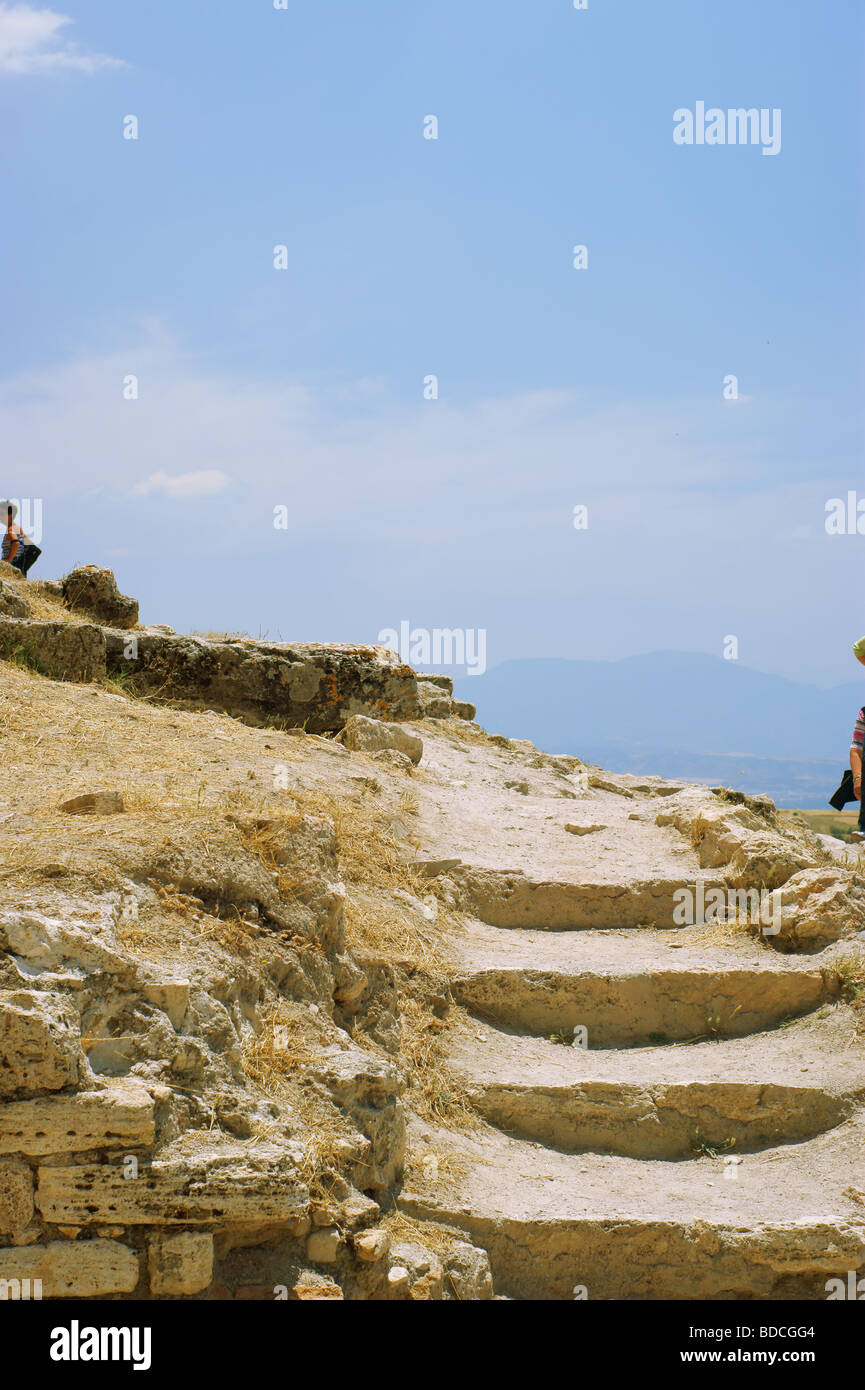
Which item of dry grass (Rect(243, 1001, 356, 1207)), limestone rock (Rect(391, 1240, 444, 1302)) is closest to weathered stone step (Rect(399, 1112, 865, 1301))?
limestone rock (Rect(391, 1240, 444, 1302))

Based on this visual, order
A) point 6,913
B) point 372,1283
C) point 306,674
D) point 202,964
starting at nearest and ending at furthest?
point 6,913, point 372,1283, point 202,964, point 306,674

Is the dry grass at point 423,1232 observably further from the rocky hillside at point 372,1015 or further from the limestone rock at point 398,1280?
the limestone rock at point 398,1280

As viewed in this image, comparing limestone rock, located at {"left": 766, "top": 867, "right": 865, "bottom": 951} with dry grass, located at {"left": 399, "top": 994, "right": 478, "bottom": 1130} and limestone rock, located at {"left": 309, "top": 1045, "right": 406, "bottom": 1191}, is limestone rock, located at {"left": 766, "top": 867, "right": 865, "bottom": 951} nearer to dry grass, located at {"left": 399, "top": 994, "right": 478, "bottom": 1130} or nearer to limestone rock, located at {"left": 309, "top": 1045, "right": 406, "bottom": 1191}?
dry grass, located at {"left": 399, "top": 994, "right": 478, "bottom": 1130}

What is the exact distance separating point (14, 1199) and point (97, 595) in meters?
7.26

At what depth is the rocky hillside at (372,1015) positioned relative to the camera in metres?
3.88

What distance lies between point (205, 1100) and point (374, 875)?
10.1 ft

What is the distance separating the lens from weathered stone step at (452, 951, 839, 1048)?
6.73m

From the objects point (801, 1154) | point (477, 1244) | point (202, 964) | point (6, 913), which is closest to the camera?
point (6, 913)

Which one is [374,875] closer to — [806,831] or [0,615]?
[0,615]

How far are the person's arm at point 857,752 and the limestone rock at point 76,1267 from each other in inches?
324

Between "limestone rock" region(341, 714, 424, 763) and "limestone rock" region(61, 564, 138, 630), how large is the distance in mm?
2415

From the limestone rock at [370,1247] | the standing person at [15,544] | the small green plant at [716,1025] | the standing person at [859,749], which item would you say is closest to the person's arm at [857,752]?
the standing person at [859,749]

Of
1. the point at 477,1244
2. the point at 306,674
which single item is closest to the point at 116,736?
the point at 306,674

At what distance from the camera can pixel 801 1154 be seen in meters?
5.85
